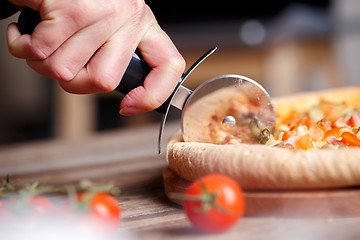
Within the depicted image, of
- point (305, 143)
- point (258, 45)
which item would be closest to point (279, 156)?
point (305, 143)

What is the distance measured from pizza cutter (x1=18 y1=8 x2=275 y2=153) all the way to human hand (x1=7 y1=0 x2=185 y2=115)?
39 millimetres

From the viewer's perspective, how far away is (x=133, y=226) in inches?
43.6

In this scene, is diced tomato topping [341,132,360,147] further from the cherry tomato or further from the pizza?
the cherry tomato

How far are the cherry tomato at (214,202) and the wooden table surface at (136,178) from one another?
0.12 ft

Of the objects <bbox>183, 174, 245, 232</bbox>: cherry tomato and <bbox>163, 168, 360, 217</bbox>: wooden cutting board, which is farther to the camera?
<bbox>163, 168, 360, 217</bbox>: wooden cutting board

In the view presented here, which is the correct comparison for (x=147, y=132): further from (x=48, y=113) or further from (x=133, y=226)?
(x=48, y=113)

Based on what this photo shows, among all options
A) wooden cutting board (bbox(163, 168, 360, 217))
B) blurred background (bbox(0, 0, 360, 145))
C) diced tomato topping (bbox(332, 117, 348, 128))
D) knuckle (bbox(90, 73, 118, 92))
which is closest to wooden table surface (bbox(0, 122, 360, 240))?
wooden cutting board (bbox(163, 168, 360, 217))

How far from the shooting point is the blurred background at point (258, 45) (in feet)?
17.9

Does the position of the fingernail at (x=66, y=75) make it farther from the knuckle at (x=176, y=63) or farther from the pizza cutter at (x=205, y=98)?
the knuckle at (x=176, y=63)

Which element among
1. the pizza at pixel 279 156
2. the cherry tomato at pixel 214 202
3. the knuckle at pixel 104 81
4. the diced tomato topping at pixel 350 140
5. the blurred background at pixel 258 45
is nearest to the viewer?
the cherry tomato at pixel 214 202

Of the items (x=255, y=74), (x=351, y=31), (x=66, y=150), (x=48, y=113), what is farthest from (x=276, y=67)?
(x=48, y=113)

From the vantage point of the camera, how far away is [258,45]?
5.66m

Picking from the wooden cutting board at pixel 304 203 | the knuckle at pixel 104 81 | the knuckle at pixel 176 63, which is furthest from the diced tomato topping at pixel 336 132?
the knuckle at pixel 104 81

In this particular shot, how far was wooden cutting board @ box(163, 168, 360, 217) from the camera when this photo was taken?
1054mm
